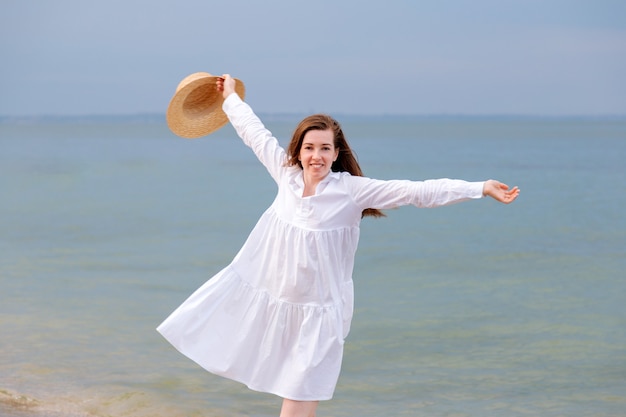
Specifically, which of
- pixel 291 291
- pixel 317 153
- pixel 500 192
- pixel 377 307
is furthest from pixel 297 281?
pixel 377 307

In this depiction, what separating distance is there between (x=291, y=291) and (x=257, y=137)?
0.59 metres

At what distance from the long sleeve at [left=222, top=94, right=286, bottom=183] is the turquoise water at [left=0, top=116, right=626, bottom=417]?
1.68m

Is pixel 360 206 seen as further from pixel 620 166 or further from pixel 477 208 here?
pixel 620 166

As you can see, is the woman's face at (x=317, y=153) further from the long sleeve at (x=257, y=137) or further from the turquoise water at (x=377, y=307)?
the turquoise water at (x=377, y=307)

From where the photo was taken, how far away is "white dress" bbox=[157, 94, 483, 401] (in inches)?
136

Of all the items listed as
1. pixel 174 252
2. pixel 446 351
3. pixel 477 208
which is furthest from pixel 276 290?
pixel 477 208

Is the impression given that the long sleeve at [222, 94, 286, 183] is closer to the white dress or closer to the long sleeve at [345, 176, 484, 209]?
the white dress

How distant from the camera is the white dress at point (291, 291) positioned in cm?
345

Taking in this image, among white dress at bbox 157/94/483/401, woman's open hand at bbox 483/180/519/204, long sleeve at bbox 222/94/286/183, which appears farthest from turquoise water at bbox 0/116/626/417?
woman's open hand at bbox 483/180/519/204

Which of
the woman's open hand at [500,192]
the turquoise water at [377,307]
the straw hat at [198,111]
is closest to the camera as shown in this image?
the woman's open hand at [500,192]

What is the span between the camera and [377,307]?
7.97m

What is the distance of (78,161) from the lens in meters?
30.4

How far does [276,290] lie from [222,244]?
830 centimetres

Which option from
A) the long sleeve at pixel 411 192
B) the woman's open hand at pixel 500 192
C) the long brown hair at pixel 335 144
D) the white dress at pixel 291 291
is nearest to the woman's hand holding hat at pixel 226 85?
the white dress at pixel 291 291
